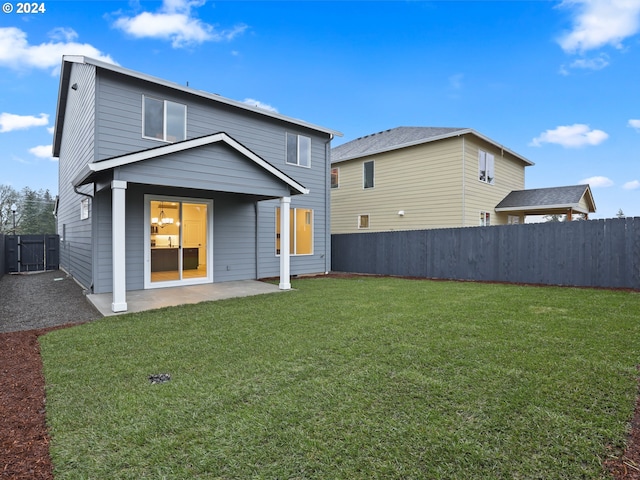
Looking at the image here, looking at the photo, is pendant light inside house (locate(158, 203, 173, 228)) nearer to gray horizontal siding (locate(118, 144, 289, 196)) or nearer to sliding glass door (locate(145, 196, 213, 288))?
sliding glass door (locate(145, 196, 213, 288))

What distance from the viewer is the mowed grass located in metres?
2.01

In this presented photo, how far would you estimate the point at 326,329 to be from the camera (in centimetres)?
478

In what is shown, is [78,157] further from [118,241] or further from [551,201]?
[551,201]

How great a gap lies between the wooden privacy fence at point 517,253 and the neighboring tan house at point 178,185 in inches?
92.3

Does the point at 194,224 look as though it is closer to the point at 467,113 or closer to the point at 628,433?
the point at 628,433

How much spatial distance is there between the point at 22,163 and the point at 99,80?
104 ft

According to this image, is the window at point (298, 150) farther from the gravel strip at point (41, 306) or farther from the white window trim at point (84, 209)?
the gravel strip at point (41, 306)

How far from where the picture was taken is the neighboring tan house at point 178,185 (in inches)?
269

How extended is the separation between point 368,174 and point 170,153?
35.7 ft

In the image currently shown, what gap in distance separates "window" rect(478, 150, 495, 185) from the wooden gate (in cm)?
1845

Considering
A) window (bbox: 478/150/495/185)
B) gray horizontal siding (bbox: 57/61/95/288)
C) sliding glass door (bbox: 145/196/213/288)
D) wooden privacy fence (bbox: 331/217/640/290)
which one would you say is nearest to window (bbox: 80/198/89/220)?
gray horizontal siding (bbox: 57/61/95/288)

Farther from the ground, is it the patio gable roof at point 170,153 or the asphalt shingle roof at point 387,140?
the asphalt shingle roof at point 387,140

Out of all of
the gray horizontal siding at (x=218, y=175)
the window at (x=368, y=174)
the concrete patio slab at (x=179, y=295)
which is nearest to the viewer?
the concrete patio slab at (x=179, y=295)

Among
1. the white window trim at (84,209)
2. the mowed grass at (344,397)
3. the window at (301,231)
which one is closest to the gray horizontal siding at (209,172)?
the mowed grass at (344,397)
